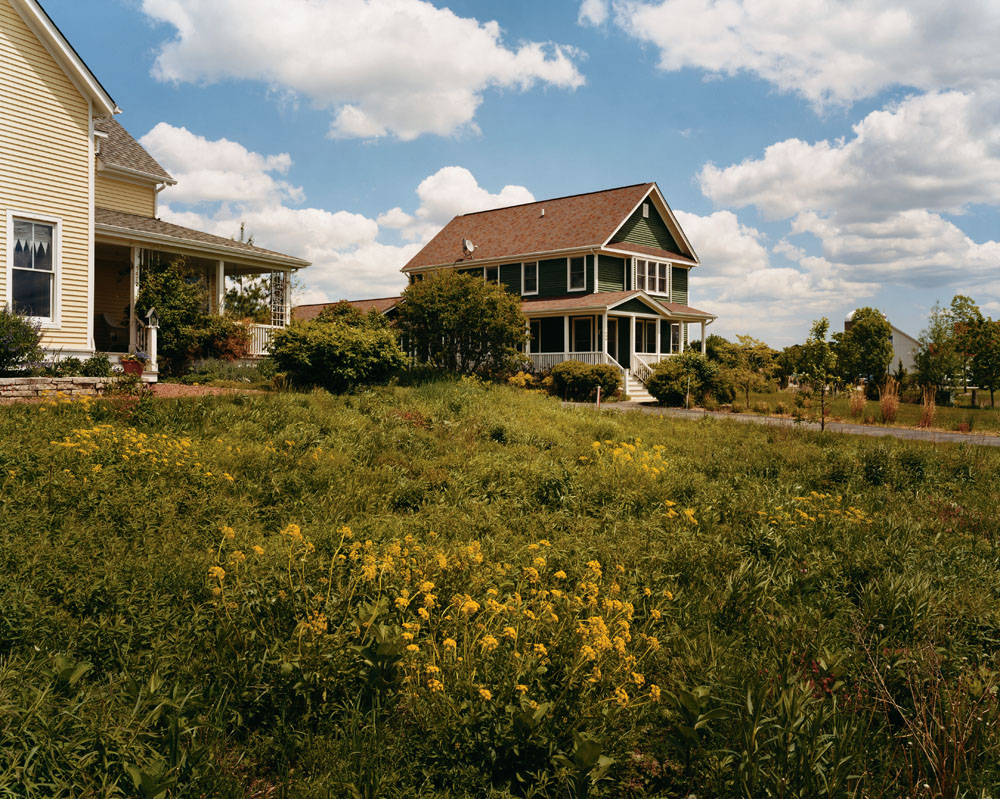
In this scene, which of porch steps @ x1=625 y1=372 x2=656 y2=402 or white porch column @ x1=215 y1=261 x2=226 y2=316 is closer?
white porch column @ x1=215 y1=261 x2=226 y2=316

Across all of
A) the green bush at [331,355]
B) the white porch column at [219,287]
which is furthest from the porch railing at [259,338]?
the green bush at [331,355]

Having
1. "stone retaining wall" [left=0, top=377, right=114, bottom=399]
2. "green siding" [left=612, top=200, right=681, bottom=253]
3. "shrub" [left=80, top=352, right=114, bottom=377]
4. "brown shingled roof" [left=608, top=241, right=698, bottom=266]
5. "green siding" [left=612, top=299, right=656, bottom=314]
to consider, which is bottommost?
"stone retaining wall" [left=0, top=377, right=114, bottom=399]

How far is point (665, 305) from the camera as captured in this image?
3241cm

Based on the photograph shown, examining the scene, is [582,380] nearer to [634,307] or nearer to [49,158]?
[634,307]

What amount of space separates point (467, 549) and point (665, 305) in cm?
2921

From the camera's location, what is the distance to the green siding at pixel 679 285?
34375 mm

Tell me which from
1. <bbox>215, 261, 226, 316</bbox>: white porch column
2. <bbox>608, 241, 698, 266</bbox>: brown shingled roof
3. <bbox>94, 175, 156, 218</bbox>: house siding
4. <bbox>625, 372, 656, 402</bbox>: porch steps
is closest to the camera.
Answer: <bbox>215, 261, 226, 316</bbox>: white porch column

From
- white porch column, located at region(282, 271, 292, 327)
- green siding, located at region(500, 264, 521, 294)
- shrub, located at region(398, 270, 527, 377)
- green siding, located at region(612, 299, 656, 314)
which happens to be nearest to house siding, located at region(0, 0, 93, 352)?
white porch column, located at region(282, 271, 292, 327)

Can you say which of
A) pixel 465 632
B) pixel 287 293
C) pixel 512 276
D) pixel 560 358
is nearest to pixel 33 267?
pixel 287 293

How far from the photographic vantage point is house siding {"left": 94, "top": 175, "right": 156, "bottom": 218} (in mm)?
20297

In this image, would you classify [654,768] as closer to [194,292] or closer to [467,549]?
[467,549]

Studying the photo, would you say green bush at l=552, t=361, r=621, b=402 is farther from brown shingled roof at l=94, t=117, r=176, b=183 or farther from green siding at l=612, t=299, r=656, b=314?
brown shingled roof at l=94, t=117, r=176, b=183

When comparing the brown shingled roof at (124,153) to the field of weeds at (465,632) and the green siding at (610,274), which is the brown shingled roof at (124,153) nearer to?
the field of weeds at (465,632)

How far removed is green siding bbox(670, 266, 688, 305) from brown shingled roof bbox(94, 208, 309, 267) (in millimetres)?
19537
